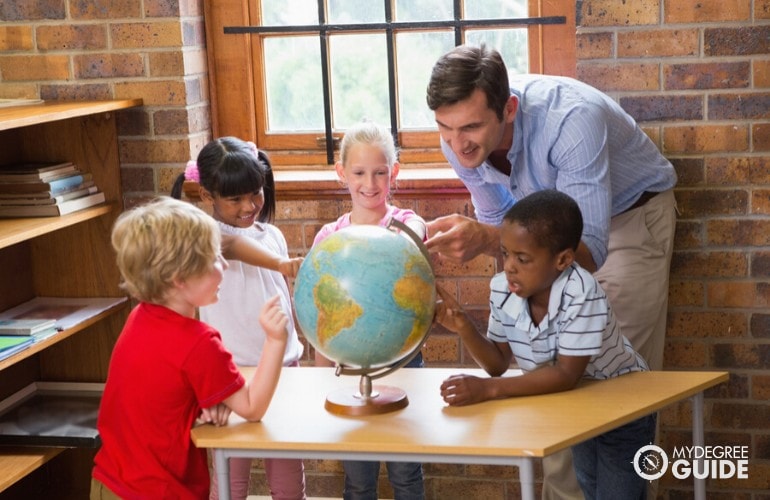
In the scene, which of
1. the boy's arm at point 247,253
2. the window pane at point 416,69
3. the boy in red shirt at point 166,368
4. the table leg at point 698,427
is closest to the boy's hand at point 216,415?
the boy in red shirt at point 166,368

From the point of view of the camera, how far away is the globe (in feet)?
8.02

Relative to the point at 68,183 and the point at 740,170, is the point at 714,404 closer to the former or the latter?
the point at 740,170

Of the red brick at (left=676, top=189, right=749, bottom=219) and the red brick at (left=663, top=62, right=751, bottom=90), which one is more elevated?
the red brick at (left=663, top=62, right=751, bottom=90)

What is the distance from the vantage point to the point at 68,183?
3.58 meters

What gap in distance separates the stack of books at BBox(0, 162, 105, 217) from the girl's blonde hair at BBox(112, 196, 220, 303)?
98 cm

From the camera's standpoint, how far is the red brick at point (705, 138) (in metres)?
3.37

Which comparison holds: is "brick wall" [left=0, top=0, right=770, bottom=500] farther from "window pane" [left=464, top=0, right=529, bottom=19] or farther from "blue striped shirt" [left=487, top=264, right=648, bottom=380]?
"blue striped shirt" [left=487, top=264, right=648, bottom=380]

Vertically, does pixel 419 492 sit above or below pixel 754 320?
below

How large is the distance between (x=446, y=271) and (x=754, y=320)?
1012 millimetres

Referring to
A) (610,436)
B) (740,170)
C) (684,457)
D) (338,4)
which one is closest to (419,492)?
(610,436)

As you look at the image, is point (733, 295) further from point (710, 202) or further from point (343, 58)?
point (343, 58)

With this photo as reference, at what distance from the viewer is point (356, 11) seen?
3.80m

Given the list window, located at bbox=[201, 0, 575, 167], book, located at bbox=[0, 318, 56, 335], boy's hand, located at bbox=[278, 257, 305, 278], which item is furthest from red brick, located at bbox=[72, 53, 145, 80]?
boy's hand, located at bbox=[278, 257, 305, 278]

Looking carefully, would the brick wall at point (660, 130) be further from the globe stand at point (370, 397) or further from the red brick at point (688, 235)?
the globe stand at point (370, 397)
